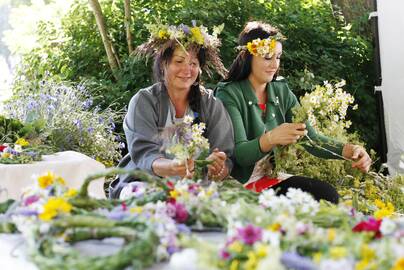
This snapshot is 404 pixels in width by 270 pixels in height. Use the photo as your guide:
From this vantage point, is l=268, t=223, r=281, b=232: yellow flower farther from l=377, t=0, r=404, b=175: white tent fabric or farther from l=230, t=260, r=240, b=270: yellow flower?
l=377, t=0, r=404, b=175: white tent fabric

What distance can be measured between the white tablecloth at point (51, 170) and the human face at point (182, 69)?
611 mm

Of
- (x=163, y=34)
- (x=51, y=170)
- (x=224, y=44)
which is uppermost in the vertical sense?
(x=163, y=34)

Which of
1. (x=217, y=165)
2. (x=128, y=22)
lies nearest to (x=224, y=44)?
(x=128, y=22)

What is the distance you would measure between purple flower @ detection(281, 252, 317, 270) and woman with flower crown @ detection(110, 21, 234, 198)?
6.38 feet

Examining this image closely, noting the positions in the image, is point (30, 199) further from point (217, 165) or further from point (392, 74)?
point (392, 74)

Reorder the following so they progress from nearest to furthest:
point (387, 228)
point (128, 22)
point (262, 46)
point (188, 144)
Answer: point (387, 228), point (188, 144), point (262, 46), point (128, 22)

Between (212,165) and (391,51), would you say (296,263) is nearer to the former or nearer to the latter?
(212,165)

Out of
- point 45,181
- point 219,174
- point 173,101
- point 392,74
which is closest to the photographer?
point 45,181

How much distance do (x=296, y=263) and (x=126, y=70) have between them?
5039 millimetres

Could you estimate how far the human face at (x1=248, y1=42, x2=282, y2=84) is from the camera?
358 cm

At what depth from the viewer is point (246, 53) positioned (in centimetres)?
364

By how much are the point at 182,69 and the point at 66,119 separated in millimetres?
1790

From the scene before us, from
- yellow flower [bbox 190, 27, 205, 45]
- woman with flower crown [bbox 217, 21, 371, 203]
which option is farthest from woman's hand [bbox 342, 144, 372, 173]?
yellow flower [bbox 190, 27, 205, 45]

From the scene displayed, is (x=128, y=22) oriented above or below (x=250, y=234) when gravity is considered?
above
